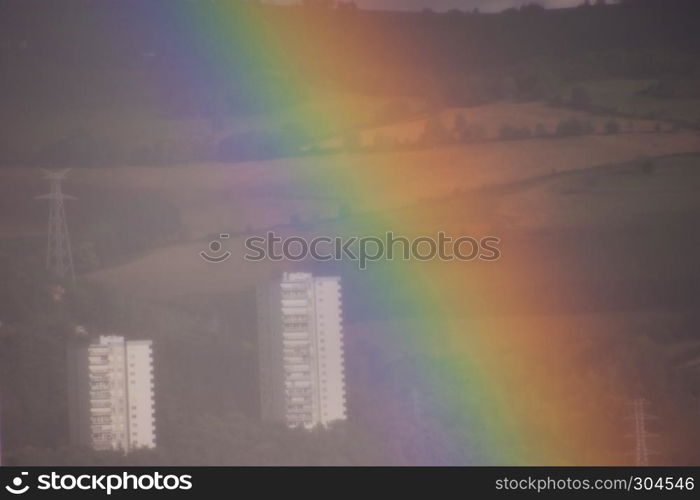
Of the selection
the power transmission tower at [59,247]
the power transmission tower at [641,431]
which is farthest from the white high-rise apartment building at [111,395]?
the power transmission tower at [641,431]

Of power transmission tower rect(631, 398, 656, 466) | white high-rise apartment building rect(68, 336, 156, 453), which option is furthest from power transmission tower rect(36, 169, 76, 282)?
power transmission tower rect(631, 398, 656, 466)

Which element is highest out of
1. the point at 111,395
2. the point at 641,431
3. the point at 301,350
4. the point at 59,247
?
the point at 59,247

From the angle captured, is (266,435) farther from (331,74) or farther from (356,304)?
(331,74)

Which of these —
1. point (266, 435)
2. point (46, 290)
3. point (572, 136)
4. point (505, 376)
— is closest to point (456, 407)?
point (505, 376)

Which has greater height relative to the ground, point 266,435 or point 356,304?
point 356,304

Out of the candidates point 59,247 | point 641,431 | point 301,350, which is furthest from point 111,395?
point 641,431

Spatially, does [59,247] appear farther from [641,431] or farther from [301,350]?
[641,431]
